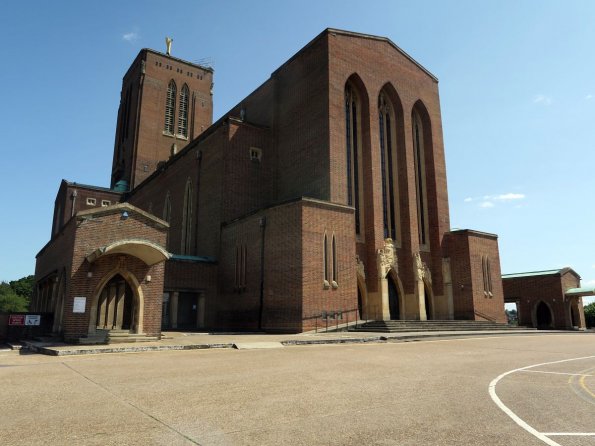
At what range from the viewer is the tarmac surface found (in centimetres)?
457

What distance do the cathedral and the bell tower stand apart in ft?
56.3

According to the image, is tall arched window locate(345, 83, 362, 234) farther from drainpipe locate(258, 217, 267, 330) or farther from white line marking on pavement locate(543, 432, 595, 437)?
white line marking on pavement locate(543, 432, 595, 437)

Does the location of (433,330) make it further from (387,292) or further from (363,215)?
(363,215)

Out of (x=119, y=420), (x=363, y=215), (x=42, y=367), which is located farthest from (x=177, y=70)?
(x=119, y=420)

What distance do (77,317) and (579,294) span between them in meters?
37.4

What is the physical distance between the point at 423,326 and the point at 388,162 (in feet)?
39.9

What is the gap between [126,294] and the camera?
68.2 feet

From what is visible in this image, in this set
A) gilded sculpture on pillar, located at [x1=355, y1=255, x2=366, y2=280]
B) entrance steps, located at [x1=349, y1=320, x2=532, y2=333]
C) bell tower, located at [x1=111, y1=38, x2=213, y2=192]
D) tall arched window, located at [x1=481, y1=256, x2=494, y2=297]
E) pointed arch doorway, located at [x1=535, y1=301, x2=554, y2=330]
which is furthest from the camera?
bell tower, located at [x1=111, y1=38, x2=213, y2=192]

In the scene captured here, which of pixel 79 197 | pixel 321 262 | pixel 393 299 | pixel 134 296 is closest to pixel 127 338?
pixel 134 296

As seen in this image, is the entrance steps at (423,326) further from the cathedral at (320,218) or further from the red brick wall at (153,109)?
the red brick wall at (153,109)

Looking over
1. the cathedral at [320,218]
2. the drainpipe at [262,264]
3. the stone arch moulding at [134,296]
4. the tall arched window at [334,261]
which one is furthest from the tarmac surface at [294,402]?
the drainpipe at [262,264]

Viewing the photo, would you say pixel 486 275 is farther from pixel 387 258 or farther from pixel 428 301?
pixel 387 258

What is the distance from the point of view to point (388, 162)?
30891 millimetres

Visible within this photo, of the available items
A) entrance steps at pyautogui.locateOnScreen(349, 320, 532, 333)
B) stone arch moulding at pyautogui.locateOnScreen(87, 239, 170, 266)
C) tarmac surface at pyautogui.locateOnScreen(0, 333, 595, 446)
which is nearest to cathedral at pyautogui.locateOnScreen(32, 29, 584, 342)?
stone arch moulding at pyautogui.locateOnScreen(87, 239, 170, 266)
